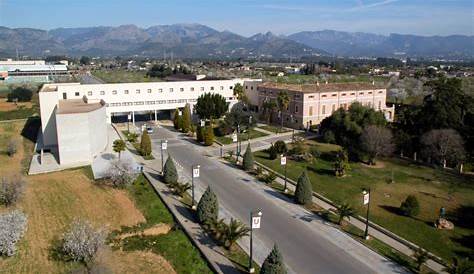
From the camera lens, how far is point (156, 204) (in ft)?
80.8

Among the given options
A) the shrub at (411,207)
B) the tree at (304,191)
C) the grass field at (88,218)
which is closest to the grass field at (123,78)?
the grass field at (88,218)

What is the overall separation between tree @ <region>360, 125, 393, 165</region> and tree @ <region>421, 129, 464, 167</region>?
3149mm

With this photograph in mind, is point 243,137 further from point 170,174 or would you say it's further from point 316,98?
point 170,174

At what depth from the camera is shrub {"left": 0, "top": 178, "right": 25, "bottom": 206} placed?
938 inches

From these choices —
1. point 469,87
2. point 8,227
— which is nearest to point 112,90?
point 8,227

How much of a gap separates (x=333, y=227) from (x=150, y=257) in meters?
10.2

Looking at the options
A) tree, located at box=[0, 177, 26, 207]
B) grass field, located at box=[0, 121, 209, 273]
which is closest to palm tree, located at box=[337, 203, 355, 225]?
grass field, located at box=[0, 121, 209, 273]

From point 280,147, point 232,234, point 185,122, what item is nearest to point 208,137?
point 185,122

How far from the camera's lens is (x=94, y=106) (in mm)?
40750

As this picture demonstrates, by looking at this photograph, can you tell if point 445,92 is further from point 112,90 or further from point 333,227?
point 112,90

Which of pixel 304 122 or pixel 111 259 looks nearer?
pixel 111 259

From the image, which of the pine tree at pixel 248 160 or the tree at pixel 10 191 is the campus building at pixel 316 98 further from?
the tree at pixel 10 191

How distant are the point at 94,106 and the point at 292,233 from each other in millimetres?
27367

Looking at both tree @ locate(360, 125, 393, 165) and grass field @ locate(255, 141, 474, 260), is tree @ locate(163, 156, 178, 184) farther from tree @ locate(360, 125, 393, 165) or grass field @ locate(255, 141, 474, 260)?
tree @ locate(360, 125, 393, 165)
